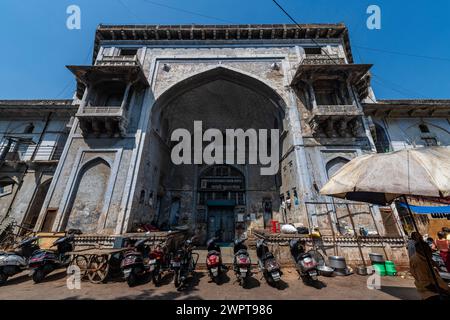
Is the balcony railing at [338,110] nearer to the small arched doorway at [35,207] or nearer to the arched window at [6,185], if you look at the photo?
the small arched doorway at [35,207]

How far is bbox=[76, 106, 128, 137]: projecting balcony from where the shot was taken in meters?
9.70

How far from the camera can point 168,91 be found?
11789 millimetres

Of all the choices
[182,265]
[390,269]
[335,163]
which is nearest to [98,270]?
[182,265]

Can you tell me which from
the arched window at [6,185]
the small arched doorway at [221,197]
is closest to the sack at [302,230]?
the small arched doorway at [221,197]

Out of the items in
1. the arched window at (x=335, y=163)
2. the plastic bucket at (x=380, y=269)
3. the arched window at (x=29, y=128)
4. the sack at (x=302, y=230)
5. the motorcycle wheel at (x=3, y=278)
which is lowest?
the motorcycle wheel at (x=3, y=278)

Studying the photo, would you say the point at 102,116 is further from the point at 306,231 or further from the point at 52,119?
the point at 306,231

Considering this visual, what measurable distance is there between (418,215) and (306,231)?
8510 millimetres

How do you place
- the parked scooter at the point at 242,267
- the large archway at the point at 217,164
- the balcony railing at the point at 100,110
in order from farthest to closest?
1. the large archway at the point at 217,164
2. the balcony railing at the point at 100,110
3. the parked scooter at the point at 242,267

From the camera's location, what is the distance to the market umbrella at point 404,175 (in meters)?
2.42

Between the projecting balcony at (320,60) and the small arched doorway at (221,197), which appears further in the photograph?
the small arched doorway at (221,197)

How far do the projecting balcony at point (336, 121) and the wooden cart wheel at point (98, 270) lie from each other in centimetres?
1099

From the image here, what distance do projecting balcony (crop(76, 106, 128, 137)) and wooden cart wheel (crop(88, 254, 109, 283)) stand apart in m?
6.82

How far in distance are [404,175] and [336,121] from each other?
8436 millimetres
